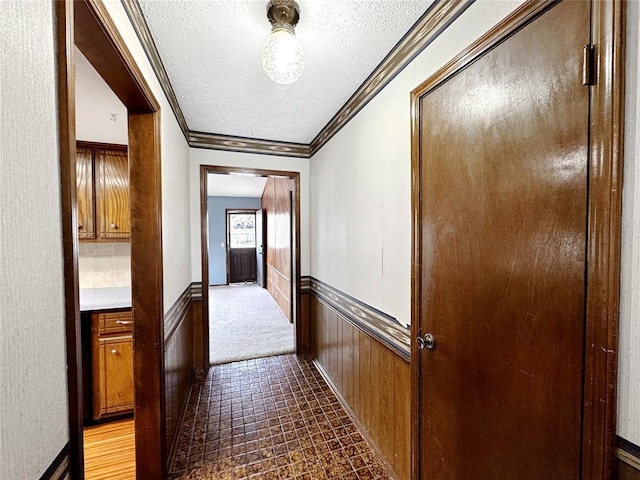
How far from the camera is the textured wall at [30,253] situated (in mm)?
491

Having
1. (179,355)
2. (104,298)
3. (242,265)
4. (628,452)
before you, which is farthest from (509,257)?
(242,265)

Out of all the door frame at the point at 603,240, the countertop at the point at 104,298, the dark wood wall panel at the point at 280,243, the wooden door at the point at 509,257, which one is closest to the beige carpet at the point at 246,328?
the dark wood wall panel at the point at 280,243

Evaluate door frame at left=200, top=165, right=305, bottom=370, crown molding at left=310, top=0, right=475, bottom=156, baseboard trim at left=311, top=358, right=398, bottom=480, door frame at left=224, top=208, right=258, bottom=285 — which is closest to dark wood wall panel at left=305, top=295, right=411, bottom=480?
baseboard trim at left=311, top=358, right=398, bottom=480

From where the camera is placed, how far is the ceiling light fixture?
114 centimetres

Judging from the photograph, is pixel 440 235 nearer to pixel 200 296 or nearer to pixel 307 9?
pixel 307 9

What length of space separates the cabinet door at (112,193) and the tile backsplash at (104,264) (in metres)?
0.21

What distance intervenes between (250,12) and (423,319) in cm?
164

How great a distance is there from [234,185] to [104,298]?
382 centimetres

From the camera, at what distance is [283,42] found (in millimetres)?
1182

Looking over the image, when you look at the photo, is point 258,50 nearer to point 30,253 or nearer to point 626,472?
point 30,253

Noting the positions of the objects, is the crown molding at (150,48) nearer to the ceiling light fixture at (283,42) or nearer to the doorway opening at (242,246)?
the ceiling light fixture at (283,42)

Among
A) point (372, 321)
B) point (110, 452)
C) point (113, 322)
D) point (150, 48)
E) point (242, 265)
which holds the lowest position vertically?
point (110, 452)

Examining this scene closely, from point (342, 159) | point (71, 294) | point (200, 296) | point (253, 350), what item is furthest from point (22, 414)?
point (253, 350)

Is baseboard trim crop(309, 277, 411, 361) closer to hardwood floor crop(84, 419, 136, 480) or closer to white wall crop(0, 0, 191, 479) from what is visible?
white wall crop(0, 0, 191, 479)
